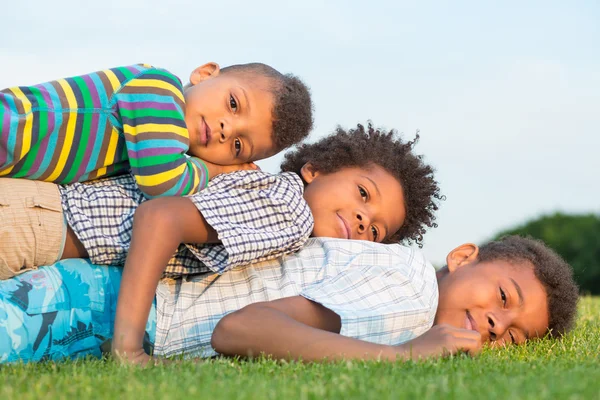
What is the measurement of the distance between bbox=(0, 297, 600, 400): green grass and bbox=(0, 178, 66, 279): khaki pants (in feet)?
2.53

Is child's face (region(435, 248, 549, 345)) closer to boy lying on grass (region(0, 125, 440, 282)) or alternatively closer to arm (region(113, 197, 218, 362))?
boy lying on grass (region(0, 125, 440, 282))

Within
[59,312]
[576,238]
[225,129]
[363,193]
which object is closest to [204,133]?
[225,129]

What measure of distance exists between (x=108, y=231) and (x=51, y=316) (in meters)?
0.55

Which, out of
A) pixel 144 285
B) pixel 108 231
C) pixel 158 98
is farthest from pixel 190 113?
pixel 144 285

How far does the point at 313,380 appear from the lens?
2.85m

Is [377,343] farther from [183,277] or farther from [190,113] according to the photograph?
[190,113]

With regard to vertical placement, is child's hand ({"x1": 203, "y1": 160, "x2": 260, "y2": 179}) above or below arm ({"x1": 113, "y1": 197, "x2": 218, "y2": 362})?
above

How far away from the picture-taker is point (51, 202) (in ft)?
13.5

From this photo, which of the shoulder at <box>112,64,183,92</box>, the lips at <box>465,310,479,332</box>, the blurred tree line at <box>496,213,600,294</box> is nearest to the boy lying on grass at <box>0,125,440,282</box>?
the shoulder at <box>112,64,183,92</box>

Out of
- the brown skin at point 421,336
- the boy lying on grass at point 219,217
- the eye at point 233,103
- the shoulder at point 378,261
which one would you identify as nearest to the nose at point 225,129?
the eye at point 233,103

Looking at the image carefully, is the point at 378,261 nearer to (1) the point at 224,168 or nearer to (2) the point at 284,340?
(2) the point at 284,340

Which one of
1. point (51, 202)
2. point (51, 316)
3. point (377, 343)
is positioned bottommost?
point (51, 316)

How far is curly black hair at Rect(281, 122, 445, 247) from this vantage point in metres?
4.92

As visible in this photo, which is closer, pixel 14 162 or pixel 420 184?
pixel 14 162
